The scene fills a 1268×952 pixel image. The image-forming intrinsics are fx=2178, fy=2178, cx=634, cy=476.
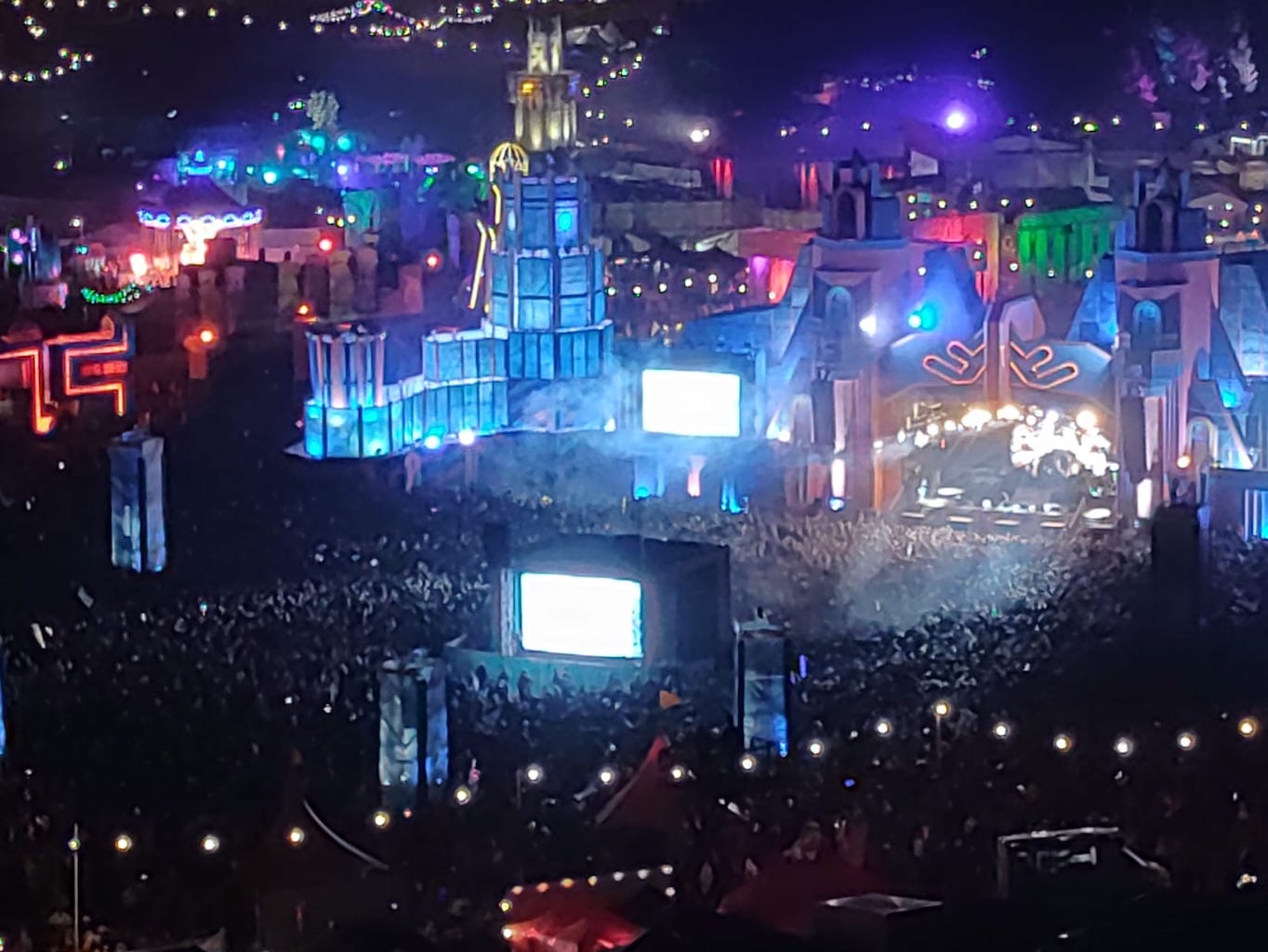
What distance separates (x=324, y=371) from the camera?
28.2 metres

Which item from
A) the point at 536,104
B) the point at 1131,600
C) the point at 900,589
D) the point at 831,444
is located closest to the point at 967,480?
the point at 831,444

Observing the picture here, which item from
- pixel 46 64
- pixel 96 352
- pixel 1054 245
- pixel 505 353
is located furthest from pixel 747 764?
pixel 46 64

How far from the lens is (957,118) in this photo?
5488cm

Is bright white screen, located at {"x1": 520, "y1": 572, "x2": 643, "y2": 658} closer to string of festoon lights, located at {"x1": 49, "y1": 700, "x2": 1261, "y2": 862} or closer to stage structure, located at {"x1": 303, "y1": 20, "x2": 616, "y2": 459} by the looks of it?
string of festoon lights, located at {"x1": 49, "y1": 700, "x2": 1261, "y2": 862}

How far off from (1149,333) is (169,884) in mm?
15637

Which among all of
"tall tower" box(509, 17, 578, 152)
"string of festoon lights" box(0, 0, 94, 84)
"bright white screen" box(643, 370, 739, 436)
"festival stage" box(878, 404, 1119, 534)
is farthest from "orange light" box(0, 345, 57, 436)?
"string of festoon lights" box(0, 0, 94, 84)

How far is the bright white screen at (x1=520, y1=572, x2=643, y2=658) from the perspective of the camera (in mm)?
18438

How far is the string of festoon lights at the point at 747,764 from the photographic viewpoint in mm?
12516

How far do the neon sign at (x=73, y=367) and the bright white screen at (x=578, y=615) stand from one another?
9.86 m

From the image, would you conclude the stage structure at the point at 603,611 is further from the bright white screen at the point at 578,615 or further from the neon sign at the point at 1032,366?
the neon sign at the point at 1032,366

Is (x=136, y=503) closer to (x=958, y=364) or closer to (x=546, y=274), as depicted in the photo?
(x=958, y=364)

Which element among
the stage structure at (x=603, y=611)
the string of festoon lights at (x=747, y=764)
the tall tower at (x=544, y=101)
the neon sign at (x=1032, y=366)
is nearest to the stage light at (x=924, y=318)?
the neon sign at (x=1032, y=366)

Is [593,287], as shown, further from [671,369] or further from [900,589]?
[900,589]

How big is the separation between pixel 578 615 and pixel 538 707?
3.03m
